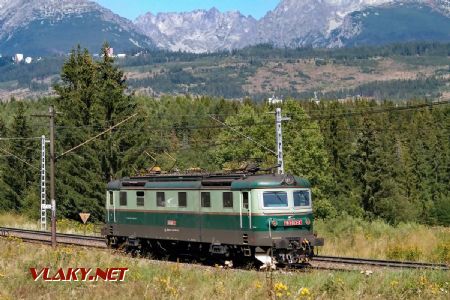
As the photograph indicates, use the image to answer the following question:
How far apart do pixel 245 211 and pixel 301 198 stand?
2.26 m

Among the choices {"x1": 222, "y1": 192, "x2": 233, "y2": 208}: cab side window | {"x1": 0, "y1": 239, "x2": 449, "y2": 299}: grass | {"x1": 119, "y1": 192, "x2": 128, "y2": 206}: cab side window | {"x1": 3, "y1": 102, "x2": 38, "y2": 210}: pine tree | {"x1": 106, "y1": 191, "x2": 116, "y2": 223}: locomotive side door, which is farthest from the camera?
{"x1": 3, "y1": 102, "x2": 38, "y2": 210}: pine tree

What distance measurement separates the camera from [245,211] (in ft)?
83.6

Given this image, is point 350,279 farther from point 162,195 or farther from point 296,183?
point 162,195

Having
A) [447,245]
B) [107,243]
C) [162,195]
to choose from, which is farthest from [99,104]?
[447,245]

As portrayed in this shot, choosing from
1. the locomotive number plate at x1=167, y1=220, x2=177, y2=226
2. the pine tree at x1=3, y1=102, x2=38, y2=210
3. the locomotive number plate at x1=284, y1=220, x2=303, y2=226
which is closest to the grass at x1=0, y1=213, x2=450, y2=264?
the locomotive number plate at x1=284, y1=220, x2=303, y2=226

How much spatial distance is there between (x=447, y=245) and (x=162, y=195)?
11.5 m

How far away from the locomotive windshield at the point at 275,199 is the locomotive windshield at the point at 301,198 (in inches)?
18.4

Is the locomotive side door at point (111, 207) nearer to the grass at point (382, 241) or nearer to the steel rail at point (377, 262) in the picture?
the grass at point (382, 241)

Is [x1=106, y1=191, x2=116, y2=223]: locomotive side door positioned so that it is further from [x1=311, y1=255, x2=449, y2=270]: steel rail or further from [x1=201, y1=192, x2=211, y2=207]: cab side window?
[x1=311, y1=255, x2=449, y2=270]: steel rail

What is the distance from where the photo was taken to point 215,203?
2681cm

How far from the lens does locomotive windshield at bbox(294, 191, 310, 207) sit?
25969mm

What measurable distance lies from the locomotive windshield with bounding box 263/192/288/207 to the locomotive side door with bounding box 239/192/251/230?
25.1 inches

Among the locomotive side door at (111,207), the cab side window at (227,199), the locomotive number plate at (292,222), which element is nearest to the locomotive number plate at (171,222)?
the cab side window at (227,199)

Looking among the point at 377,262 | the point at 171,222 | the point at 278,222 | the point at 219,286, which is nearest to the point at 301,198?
the point at 278,222
